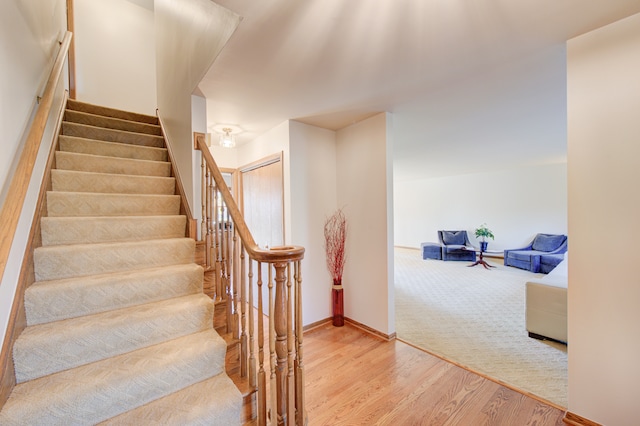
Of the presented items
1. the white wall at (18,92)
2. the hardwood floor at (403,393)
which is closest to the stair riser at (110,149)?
the white wall at (18,92)

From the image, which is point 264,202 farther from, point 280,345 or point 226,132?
point 280,345

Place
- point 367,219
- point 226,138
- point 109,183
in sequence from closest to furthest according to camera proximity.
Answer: point 109,183 → point 367,219 → point 226,138

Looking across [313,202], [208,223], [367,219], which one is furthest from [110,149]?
[367,219]

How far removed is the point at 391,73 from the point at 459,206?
269 inches

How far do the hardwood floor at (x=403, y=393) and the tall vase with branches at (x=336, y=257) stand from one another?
1.96 feet

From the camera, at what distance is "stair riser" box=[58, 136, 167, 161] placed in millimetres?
2330

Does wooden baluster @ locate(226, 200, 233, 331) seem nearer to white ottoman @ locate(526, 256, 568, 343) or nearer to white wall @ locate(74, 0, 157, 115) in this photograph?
white ottoman @ locate(526, 256, 568, 343)

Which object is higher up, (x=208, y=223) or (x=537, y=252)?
(x=208, y=223)

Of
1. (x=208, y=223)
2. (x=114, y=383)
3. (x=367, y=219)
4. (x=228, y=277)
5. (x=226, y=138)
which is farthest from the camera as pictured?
(x=226, y=138)

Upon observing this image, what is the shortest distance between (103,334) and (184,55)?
7.57ft

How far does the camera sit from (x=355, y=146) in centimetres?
306

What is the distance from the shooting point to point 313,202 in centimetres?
311

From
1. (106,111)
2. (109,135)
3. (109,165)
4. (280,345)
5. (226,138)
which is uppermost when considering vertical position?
(106,111)

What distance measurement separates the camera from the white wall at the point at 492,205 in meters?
6.25
